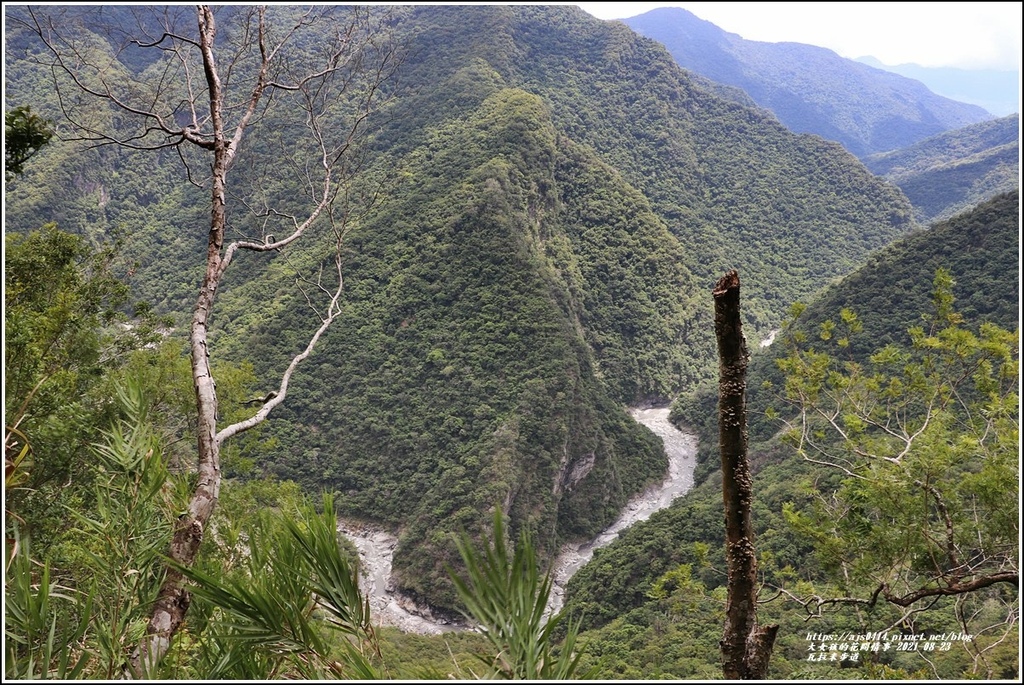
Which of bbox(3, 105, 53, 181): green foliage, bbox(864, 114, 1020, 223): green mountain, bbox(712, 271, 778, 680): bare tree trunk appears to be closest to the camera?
bbox(712, 271, 778, 680): bare tree trunk

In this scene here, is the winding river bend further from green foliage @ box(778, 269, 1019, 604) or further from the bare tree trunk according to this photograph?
the bare tree trunk

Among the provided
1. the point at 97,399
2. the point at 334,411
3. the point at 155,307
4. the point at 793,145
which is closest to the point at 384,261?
the point at 334,411

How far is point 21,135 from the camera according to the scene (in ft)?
16.5

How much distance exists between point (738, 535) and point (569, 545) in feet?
102

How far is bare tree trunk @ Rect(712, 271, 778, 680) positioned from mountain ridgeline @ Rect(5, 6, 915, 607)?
12.5m

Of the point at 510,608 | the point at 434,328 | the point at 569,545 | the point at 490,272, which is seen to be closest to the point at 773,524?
the point at 569,545

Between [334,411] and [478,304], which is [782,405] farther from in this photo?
[334,411]

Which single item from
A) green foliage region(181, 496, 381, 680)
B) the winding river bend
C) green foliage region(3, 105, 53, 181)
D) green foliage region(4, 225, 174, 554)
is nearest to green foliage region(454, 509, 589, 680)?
green foliage region(181, 496, 381, 680)

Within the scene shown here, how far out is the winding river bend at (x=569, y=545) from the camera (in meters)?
23.9

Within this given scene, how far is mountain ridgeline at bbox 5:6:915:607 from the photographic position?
3070cm

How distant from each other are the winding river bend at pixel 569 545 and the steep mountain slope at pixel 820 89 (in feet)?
358

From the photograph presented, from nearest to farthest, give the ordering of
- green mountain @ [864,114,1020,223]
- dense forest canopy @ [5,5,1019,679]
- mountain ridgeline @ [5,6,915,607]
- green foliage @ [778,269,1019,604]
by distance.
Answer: dense forest canopy @ [5,5,1019,679] < green foliage @ [778,269,1019,604] < mountain ridgeline @ [5,6,915,607] < green mountain @ [864,114,1020,223]

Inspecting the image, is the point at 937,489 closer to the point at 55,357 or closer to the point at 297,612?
the point at 297,612

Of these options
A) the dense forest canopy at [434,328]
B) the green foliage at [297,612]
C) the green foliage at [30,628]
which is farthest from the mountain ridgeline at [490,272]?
the green foliage at [297,612]
